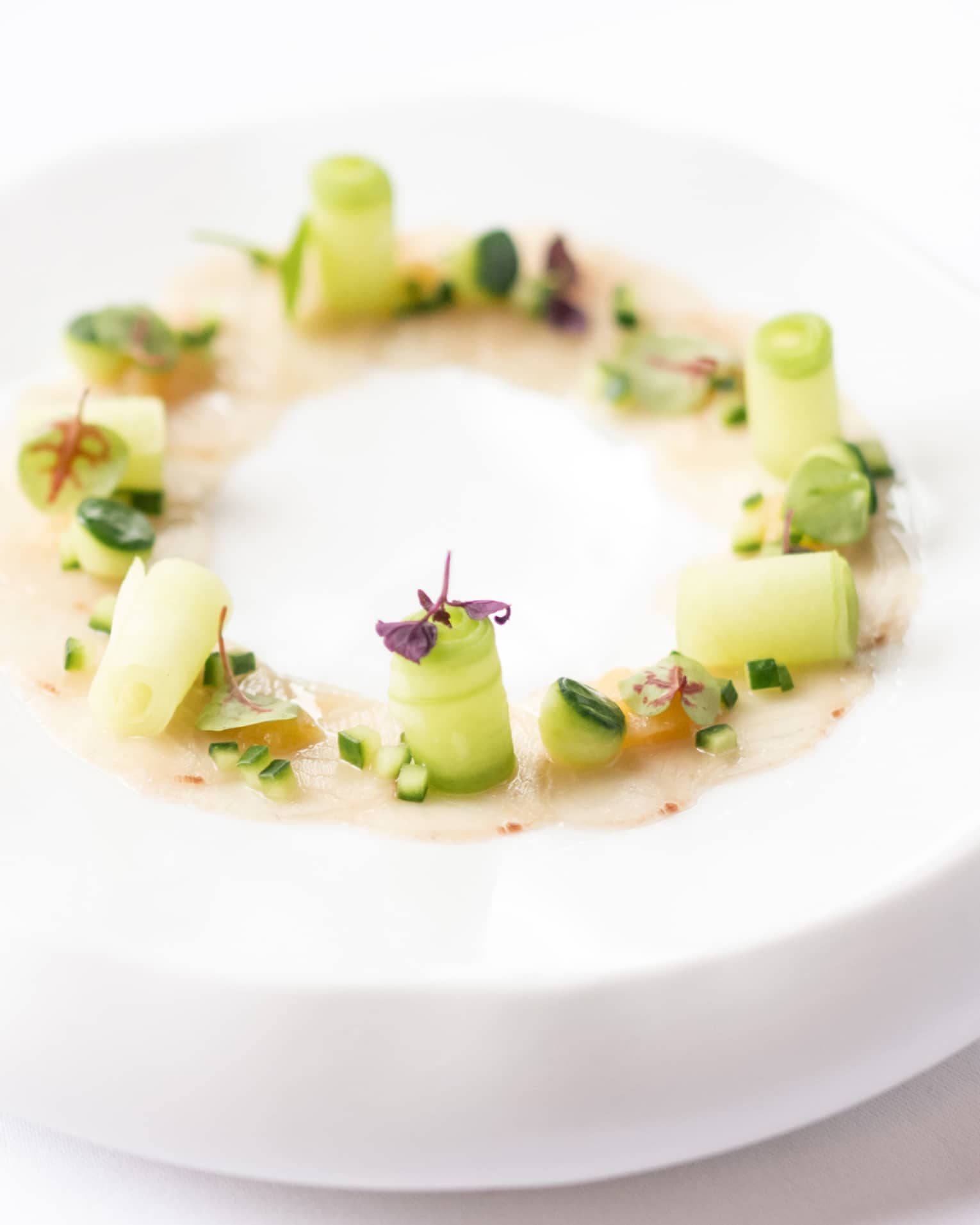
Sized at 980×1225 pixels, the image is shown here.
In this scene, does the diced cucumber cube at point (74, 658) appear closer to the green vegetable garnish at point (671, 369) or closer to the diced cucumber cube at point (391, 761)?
the diced cucumber cube at point (391, 761)

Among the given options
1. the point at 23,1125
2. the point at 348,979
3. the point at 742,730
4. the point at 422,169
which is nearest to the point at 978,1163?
the point at 742,730

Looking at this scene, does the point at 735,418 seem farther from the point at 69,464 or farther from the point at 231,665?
the point at 69,464

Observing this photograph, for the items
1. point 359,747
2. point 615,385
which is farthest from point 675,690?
point 615,385

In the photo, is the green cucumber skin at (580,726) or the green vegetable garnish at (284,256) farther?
the green vegetable garnish at (284,256)

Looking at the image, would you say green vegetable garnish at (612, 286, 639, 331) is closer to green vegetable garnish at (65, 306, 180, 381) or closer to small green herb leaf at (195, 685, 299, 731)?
green vegetable garnish at (65, 306, 180, 381)

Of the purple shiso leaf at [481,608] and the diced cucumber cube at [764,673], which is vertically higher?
the purple shiso leaf at [481,608]

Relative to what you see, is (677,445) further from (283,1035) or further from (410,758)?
(283,1035)

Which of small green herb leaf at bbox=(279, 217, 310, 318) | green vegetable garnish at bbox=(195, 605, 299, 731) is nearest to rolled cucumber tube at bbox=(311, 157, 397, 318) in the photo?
small green herb leaf at bbox=(279, 217, 310, 318)

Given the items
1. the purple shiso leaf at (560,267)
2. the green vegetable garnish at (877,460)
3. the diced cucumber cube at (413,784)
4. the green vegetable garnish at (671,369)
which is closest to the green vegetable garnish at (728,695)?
the diced cucumber cube at (413,784)
